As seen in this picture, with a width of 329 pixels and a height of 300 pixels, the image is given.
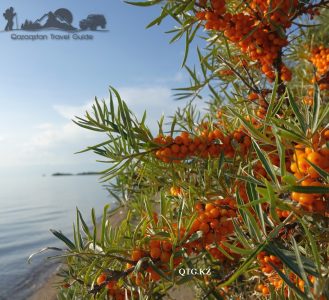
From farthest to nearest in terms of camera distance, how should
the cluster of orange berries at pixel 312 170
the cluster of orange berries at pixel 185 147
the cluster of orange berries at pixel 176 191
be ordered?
the cluster of orange berries at pixel 176 191, the cluster of orange berries at pixel 185 147, the cluster of orange berries at pixel 312 170

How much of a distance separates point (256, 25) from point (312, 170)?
25.3 inches

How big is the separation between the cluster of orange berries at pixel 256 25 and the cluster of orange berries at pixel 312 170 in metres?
0.54

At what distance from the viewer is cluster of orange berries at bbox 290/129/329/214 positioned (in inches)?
19.6

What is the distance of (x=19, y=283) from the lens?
6227mm

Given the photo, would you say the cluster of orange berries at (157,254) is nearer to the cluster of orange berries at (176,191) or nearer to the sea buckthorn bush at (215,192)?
the sea buckthorn bush at (215,192)

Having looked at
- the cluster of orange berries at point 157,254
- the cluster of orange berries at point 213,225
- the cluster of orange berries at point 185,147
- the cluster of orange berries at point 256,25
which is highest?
the cluster of orange berries at point 256,25

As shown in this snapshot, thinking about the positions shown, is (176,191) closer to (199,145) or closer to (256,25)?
(199,145)

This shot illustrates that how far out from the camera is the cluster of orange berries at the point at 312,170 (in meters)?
0.50

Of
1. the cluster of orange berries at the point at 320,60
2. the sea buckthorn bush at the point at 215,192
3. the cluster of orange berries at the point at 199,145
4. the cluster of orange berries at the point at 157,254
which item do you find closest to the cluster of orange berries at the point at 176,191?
the sea buckthorn bush at the point at 215,192

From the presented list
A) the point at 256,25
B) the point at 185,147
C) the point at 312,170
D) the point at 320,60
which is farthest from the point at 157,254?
the point at 320,60

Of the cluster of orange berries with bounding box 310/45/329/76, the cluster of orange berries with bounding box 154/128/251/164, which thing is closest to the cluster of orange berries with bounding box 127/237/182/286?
the cluster of orange berries with bounding box 154/128/251/164

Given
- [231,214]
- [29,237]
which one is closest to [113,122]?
[231,214]

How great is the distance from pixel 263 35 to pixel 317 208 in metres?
0.71

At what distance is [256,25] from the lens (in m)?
0.96
